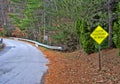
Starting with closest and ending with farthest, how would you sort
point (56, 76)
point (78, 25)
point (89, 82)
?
1. point (89, 82)
2. point (56, 76)
3. point (78, 25)

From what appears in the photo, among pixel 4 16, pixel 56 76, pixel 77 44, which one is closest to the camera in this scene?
pixel 56 76

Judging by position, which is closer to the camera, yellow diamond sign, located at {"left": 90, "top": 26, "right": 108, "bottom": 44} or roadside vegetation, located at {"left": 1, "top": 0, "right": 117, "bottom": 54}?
yellow diamond sign, located at {"left": 90, "top": 26, "right": 108, "bottom": 44}

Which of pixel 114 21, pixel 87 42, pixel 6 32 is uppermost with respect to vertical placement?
pixel 114 21

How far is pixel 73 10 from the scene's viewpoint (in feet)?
85.0

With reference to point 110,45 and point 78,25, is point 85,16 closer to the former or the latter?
point 110,45

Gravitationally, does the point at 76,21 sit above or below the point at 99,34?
below

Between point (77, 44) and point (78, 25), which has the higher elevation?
point (78, 25)

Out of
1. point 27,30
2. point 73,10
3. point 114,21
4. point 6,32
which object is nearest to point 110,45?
point 114,21

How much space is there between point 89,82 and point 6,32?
65.1 m

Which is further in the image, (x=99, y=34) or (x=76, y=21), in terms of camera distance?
(x=76, y=21)

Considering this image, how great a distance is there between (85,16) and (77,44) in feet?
39.0

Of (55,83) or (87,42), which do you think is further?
(87,42)

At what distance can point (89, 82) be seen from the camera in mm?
12062

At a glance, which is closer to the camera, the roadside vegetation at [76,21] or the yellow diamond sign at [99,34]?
the yellow diamond sign at [99,34]
